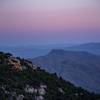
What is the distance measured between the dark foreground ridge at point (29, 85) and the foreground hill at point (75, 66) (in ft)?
272

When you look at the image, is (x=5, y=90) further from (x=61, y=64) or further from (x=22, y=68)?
(x=61, y=64)

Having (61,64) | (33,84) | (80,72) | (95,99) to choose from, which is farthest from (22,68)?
(61,64)

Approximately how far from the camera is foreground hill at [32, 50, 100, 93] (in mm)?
121500

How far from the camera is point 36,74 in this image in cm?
2750

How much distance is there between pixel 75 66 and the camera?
144125 mm

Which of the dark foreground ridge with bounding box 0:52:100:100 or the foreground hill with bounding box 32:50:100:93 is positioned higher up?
the dark foreground ridge with bounding box 0:52:100:100

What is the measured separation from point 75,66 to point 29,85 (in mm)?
119920

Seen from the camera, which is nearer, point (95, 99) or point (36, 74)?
point (95, 99)

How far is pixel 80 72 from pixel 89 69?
22.0ft

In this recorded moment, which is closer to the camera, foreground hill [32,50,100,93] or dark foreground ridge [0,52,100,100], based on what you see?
dark foreground ridge [0,52,100,100]

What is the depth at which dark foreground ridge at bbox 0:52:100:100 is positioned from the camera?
2289cm

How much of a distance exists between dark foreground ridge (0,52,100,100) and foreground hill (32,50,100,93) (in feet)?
272

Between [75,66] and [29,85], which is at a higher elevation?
[29,85]

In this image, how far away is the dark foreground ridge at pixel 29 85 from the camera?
2289cm
